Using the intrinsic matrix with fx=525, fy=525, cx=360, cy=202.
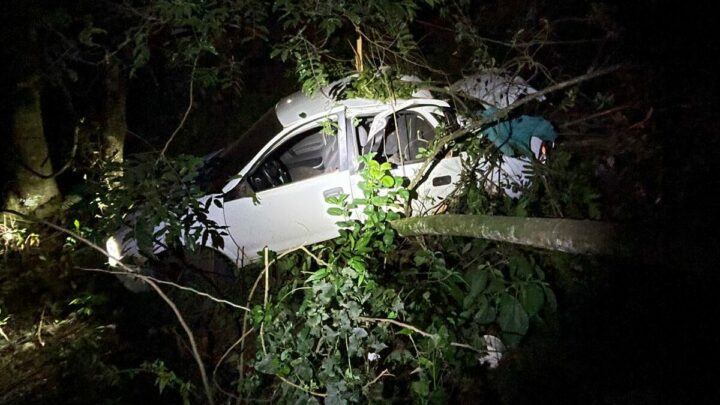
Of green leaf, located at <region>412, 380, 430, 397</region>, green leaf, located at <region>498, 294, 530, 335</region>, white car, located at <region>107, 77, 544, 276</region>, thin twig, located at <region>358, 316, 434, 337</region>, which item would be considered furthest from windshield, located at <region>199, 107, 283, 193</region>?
green leaf, located at <region>498, 294, 530, 335</region>

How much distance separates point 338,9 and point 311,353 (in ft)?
7.49

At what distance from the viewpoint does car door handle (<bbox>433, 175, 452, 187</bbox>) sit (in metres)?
4.46

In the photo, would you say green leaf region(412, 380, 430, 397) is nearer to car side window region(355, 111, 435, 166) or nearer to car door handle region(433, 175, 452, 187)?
car door handle region(433, 175, 452, 187)

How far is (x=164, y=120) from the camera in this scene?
9328 millimetres

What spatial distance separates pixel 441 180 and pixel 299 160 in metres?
1.33

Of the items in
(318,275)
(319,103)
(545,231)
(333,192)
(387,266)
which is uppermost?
(319,103)

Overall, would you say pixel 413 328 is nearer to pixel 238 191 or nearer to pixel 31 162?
pixel 238 191

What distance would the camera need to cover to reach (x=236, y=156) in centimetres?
486

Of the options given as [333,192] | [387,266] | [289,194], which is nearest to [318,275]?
[387,266]

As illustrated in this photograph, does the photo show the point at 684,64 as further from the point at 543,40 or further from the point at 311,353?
the point at 311,353

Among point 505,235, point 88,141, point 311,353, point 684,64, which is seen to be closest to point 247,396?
point 311,353

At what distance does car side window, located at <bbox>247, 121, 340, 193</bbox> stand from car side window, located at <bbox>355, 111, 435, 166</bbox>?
26 centimetres

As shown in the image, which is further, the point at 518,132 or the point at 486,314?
the point at 518,132

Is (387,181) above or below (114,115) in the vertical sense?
below
